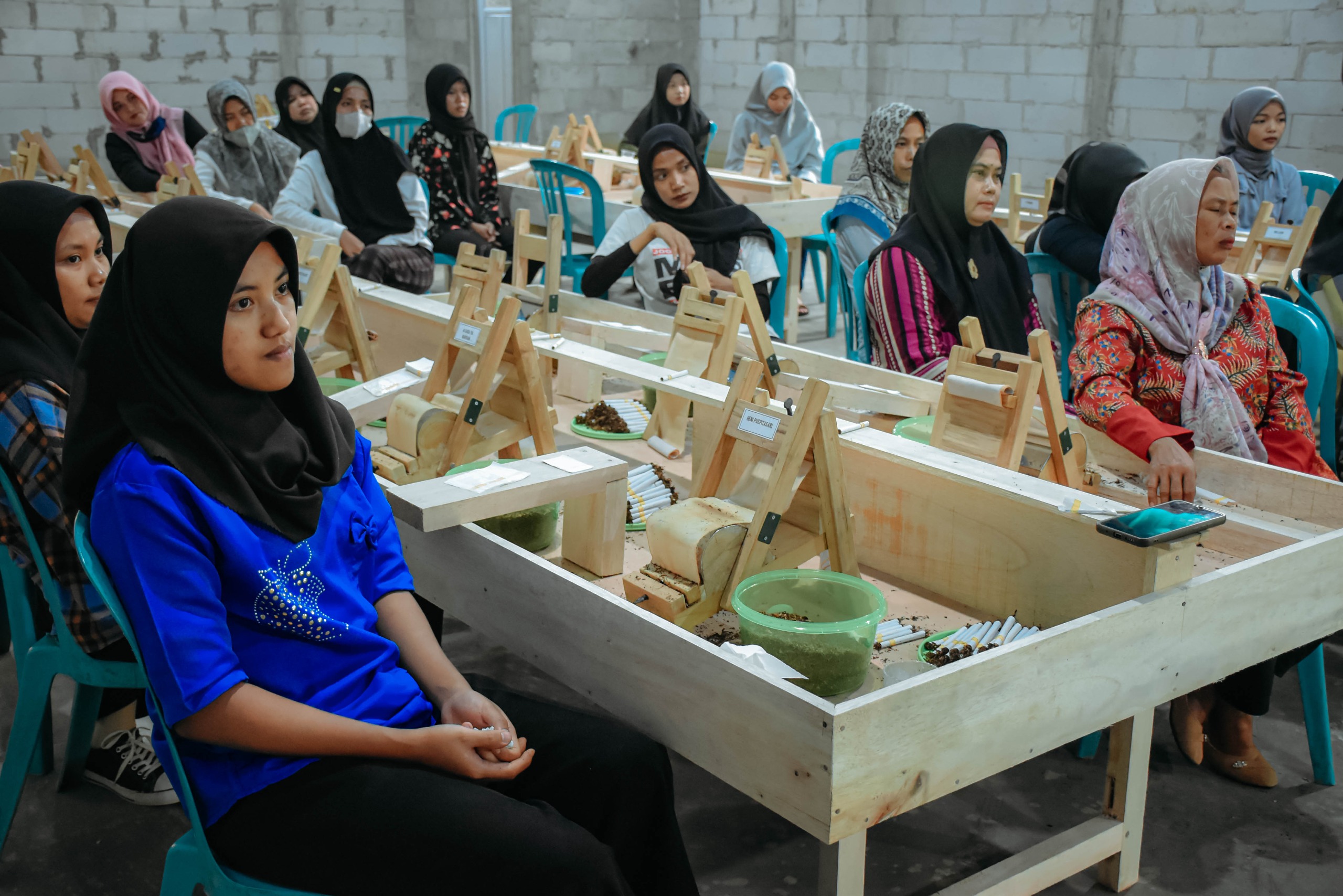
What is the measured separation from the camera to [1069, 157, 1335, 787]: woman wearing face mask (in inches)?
92.4

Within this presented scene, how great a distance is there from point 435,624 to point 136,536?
3.21 feet

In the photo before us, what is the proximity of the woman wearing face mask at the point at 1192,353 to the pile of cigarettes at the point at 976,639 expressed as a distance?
2.21 ft

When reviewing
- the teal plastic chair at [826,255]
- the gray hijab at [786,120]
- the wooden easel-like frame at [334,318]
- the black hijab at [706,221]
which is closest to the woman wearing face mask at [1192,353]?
the black hijab at [706,221]

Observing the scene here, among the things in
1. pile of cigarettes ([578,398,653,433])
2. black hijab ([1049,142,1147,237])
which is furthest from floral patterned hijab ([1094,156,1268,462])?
pile of cigarettes ([578,398,653,433])

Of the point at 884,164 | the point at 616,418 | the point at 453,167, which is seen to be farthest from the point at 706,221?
the point at 453,167

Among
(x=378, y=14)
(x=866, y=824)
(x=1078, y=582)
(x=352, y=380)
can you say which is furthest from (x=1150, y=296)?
(x=378, y=14)

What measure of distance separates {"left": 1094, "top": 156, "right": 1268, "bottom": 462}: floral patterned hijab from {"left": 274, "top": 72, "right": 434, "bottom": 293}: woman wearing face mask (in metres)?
3.15

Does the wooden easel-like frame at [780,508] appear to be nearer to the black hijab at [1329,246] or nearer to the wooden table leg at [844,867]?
the wooden table leg at [844,867]

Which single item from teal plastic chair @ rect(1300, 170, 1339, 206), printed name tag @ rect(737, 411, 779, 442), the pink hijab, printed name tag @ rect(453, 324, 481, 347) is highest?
the pink hijab

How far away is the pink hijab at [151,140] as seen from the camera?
659cm

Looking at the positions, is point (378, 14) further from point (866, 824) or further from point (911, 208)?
point (866, 824)

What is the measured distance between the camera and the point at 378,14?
1062cm

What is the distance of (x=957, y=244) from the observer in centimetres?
294

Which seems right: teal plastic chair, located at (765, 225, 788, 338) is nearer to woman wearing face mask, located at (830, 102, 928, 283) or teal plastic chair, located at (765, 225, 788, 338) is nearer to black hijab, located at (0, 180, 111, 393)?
woman wearing face mask, located at (830, 102, 928, 283)
